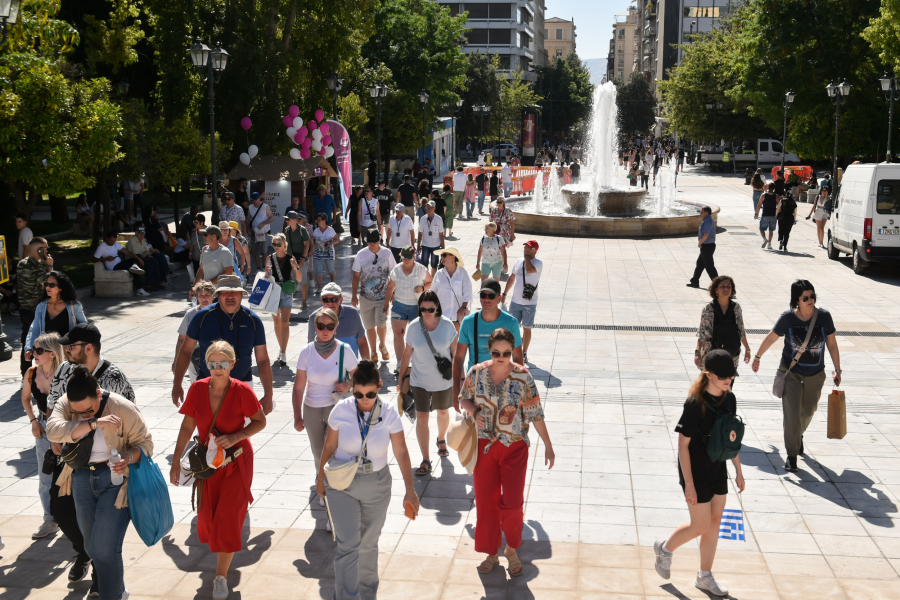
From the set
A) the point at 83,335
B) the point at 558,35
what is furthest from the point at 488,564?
the point at 558,35

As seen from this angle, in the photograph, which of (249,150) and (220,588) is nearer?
(220,588)

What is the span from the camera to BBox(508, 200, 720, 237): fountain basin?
987 inches

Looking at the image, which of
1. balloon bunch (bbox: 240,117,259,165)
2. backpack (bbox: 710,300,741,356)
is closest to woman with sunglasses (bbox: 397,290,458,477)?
backpack (bbox: 710,300,741,356)

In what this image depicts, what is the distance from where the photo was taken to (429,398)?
23.7ft

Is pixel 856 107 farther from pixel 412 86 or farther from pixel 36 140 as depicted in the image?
pixel 36 140

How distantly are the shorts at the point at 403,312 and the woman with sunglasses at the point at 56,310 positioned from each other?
342 cm

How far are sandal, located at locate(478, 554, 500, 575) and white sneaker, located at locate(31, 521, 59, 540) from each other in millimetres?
3054

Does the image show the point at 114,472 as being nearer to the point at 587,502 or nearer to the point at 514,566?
the point at 514,566

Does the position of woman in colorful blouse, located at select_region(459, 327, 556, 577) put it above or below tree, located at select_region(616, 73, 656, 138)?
below

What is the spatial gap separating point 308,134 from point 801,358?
19372mm

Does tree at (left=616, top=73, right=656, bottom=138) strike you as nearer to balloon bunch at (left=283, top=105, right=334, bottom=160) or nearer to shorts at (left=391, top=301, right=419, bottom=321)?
balloon bunch at (left=283, top=105, right=334, bottom=160)

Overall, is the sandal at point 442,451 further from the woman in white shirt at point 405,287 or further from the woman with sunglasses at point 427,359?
the woman in white shirt at point 405,287

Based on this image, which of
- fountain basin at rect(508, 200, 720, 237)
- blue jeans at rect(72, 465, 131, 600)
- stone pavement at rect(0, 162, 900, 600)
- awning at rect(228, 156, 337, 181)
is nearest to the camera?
blue jeans at rect(72, 465, 131, 600)

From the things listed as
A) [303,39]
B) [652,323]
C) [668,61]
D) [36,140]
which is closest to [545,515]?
[652,323]
